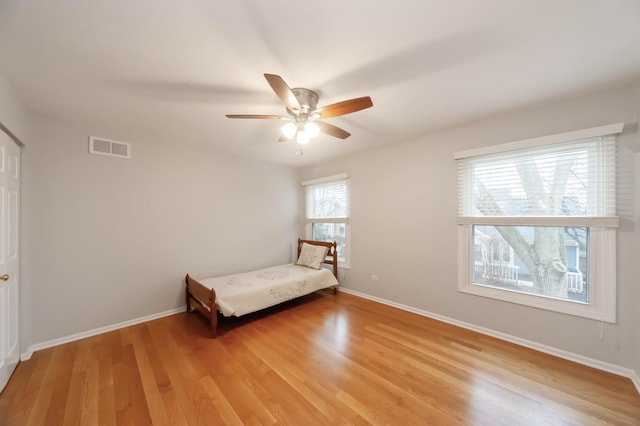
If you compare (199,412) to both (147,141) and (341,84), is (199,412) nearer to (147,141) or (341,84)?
(341,84)

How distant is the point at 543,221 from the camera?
7.59 ft

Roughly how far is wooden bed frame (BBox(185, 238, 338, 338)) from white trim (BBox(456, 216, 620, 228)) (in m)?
2.14

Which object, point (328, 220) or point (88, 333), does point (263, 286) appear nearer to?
point (328, 220)

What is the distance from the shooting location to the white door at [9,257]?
184 cm

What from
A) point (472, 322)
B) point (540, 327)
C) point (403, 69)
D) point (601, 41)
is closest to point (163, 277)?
point (403, 69)

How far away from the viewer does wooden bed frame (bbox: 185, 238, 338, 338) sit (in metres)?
2.66

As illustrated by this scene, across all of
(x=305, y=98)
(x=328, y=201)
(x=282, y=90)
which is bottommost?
(x=328, y=201)

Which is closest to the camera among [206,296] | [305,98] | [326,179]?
[305,98]

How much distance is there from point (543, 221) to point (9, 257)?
4878 millimetres

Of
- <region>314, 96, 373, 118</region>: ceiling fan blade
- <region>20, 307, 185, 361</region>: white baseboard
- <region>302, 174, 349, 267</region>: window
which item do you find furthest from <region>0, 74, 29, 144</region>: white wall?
<region>302, 174, 349, 267</region>: window

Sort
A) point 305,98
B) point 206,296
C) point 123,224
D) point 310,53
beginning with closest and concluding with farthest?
point 310,53, point 305,98, point 206,296, point 123,224

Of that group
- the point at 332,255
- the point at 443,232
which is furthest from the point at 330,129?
the point at 332,255

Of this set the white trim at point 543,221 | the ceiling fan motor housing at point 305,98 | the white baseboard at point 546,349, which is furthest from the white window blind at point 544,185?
the ceiling fan motor housing at point 305,98

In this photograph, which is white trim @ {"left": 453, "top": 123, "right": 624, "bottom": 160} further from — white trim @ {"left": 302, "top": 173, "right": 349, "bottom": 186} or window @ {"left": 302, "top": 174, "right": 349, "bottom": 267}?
window @ {"left": 302, "top": 174, "right": 349, "bottom": 267}
